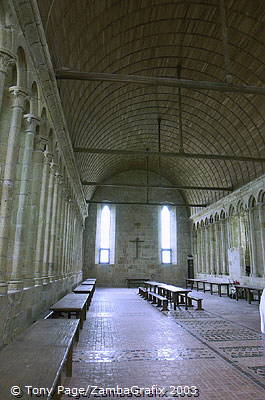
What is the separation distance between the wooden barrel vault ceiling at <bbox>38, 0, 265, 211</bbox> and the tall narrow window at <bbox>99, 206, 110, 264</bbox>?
737cm

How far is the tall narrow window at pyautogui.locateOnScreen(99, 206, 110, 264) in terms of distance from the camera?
2589 centimetres

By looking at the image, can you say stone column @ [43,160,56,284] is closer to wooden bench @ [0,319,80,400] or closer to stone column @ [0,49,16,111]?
wooden bench @ [0,319,80,400]

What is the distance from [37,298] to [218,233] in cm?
1656

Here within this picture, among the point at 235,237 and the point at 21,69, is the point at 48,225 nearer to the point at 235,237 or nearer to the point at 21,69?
the point at 21,69

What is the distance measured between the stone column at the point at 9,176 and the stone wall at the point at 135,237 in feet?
68.9

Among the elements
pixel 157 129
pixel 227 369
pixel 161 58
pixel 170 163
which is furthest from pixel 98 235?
pixel 227 369

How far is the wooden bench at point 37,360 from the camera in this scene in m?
2.72

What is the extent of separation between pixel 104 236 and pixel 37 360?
75.7 feet

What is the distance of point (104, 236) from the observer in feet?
86.5

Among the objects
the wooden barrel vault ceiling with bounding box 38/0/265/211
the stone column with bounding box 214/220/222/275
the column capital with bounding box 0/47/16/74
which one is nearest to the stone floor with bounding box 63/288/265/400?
the column capital with bounding box 0/47/16/74

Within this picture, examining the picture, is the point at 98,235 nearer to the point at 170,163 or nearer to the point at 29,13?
the point at 170,163

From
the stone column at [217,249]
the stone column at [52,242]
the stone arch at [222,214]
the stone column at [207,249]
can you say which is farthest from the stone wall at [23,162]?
the stone column at [207,249]

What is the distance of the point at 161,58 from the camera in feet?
40.5

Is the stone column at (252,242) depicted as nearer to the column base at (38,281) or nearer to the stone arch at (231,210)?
the stone arch at (231,210)
